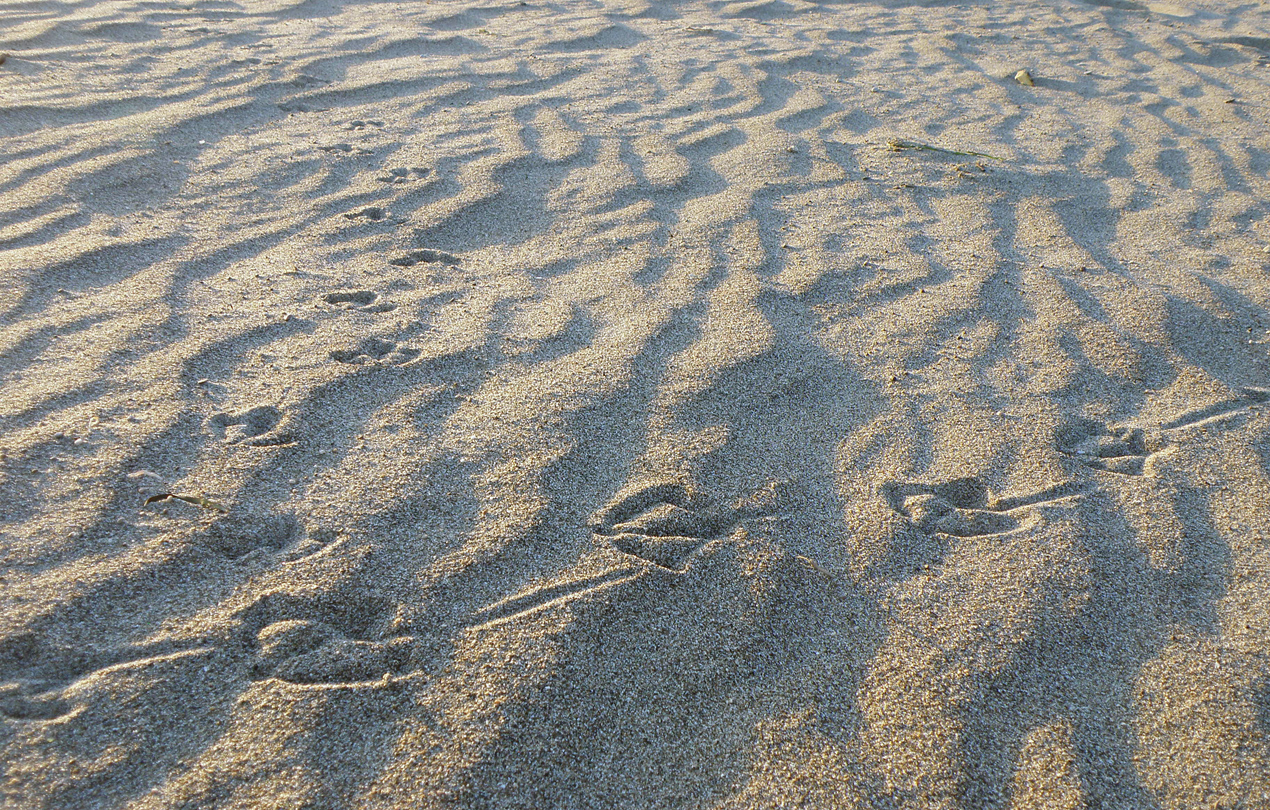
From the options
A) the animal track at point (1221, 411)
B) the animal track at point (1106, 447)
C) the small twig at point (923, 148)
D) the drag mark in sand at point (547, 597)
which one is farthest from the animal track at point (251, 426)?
the small twig at point (923, 148)

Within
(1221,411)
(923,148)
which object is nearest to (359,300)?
(1221,411)

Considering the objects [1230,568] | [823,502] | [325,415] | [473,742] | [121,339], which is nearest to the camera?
[473,742]

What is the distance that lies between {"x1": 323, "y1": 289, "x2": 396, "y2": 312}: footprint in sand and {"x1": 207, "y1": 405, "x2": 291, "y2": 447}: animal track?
0.43 meters

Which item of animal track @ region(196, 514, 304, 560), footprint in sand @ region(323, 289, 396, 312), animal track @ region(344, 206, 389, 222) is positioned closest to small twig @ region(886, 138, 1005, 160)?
animal track @ region(344, 206, 389, 222)

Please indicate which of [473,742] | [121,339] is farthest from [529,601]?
[121,339]

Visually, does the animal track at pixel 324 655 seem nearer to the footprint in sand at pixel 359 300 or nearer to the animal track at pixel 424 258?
the footprint in sand at pixel 359 300

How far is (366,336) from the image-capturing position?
A: 1911 mm

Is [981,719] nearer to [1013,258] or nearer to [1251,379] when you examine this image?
[1251,379]

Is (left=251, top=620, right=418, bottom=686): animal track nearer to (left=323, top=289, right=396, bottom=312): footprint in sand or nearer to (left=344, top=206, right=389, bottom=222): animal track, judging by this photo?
(left=323, top=289, right=396, bottom=312): footprint in sand

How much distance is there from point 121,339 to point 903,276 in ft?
5.98

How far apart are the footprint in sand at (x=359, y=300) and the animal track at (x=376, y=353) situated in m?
0.16

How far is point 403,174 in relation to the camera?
2715 mm

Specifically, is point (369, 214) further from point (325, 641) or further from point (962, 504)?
point (962, 504)

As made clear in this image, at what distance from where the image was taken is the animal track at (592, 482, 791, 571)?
1.42 meters
